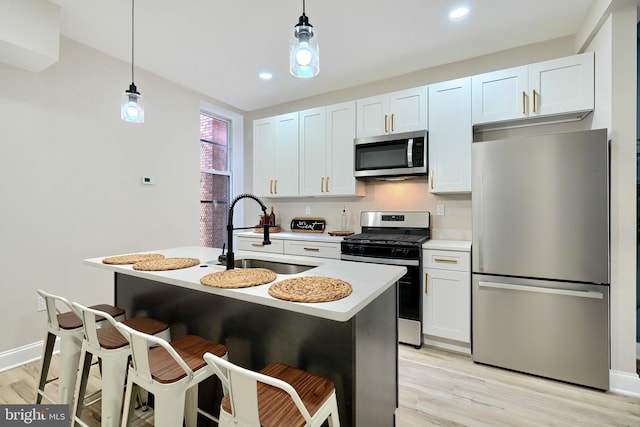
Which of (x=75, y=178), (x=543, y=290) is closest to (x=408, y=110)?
(x=543, y=290)

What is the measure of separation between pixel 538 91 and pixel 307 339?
2.73 m

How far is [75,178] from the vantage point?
2.74 metres

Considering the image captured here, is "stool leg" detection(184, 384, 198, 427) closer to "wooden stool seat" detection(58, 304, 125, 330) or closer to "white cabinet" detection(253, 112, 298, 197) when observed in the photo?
"wooden stool seat" detection(58, 304, 125, 330)

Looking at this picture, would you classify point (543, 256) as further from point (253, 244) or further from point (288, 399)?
point (253, 244)

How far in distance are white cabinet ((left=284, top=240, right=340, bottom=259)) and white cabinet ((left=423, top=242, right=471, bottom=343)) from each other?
923mm

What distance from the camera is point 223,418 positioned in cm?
100

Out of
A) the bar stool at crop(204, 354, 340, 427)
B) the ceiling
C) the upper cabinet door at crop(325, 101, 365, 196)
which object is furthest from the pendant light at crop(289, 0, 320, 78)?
the upper cabinet door at crop(325, 101, 365, 196)

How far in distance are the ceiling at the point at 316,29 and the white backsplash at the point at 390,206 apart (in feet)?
4.32

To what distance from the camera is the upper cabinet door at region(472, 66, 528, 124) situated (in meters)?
2.57

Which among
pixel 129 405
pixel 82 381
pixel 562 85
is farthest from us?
pixel 562 85

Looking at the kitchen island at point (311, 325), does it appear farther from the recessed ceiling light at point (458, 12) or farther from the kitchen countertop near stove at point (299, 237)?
the recessed ceiling light at point (458, 12)

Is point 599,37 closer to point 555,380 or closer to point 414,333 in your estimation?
point 555,380

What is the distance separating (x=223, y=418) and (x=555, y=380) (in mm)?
2429

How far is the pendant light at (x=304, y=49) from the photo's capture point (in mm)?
1477
